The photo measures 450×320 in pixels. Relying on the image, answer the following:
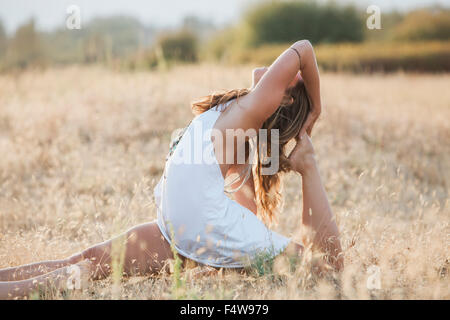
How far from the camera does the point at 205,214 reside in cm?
237

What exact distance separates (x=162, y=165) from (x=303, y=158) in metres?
2.97

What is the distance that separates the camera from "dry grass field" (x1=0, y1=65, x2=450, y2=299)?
2.55 meters

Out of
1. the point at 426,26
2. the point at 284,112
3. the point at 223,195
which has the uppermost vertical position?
the point at 426,26

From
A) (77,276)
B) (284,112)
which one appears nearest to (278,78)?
(284,112)

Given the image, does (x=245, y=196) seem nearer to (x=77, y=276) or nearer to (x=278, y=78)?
(x=278, y=78)

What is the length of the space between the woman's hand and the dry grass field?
0.52 m

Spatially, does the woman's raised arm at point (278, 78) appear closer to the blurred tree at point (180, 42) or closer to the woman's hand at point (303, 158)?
the woman's hand at point (303, 158)

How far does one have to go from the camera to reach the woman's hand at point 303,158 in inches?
103

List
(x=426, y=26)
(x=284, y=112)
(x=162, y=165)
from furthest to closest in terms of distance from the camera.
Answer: (x=426, y=26) < (x=162, y=165) < (x=284, y=112)

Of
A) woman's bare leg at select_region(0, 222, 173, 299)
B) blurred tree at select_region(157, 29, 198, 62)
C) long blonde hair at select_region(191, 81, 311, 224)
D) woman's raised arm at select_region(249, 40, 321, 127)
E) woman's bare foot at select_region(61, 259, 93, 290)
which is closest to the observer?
woman's bare foot at select_region(61, 259, 93, 290)

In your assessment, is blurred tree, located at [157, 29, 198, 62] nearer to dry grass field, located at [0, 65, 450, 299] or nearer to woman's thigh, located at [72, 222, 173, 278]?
dry grass field, located at [0, 65, 450, 299]

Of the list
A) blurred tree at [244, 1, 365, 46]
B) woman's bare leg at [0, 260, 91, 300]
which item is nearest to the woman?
woman's bare leg at [0, 260, 91, 300]

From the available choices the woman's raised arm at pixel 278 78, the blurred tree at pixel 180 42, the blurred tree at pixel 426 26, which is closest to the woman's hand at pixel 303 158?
the woman's raised arm at pixel 278 78
